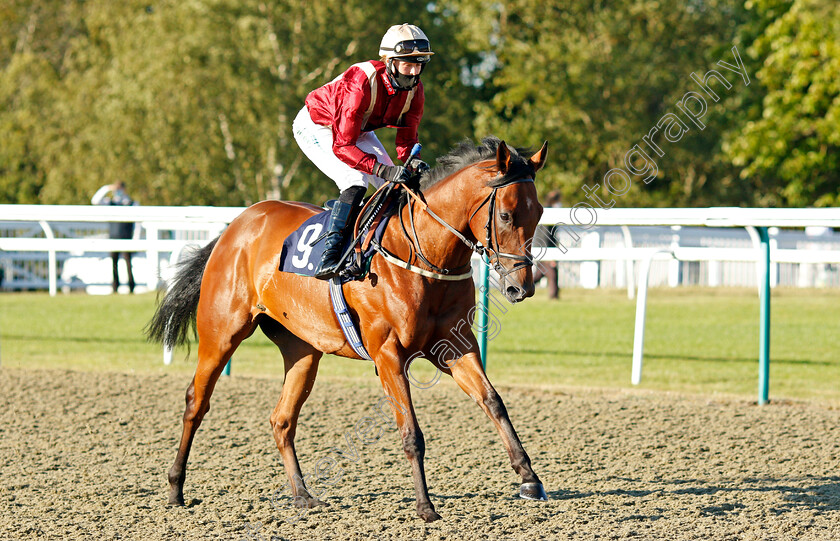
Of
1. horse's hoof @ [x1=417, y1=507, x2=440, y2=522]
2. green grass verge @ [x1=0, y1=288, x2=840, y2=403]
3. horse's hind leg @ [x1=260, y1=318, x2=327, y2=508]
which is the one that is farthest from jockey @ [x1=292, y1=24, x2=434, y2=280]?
green grass verge @ [x1=0, y1=288, x2=840, y2=403]

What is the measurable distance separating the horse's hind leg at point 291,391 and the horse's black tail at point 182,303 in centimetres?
54

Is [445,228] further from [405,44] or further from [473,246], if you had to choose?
[405,44]

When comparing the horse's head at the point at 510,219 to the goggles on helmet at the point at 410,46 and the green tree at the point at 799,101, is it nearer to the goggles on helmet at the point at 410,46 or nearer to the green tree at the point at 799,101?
the goggles on helmet at the point at 410,46

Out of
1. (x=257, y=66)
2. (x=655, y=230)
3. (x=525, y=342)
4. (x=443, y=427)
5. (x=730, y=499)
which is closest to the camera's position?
(x=730, y=499)

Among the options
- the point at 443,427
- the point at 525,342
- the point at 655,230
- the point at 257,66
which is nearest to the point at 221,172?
the point at 257,66

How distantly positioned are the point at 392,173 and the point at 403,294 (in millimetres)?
541

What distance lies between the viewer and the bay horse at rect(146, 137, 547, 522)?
383 cm

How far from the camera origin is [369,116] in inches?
177

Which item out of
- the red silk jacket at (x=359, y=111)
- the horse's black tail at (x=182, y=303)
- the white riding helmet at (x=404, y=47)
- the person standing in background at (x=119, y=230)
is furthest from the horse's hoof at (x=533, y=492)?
the person standing in background at (x=119, y=230)

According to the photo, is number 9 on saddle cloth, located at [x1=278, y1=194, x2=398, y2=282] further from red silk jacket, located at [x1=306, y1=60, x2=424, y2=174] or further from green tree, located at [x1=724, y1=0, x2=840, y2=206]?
green tree, located at [x1=724, y1=0, x2=840, y2=206]

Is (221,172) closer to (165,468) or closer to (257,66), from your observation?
(257,66)

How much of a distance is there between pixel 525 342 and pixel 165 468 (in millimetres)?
5980

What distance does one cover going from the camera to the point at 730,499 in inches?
171

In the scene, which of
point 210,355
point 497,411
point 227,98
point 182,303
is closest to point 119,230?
point 182,303
